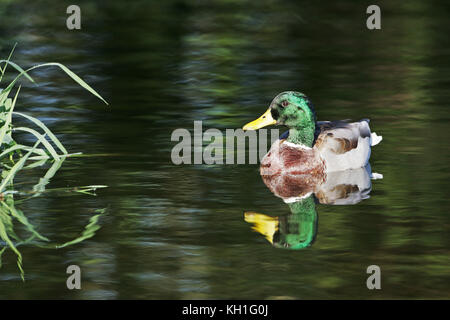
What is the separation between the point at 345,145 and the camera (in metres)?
11.6

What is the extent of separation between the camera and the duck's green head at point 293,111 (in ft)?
38.5

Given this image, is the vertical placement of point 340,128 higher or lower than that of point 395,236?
higher

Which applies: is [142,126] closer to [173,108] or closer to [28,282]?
[173,108]

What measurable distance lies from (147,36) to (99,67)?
2.71m

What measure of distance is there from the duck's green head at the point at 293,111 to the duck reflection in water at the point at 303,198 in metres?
0.56

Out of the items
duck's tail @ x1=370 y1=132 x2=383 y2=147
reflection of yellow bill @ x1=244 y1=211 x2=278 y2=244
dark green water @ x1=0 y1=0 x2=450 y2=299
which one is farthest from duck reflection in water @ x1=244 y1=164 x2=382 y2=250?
duck's tail @ x1=370 y1=132 x2=383 y2=147

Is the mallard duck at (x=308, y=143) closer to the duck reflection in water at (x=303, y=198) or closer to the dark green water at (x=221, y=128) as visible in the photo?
the duck reflection in water at (x=303, y=198)

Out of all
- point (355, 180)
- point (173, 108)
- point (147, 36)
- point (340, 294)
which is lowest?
point (340, 294)

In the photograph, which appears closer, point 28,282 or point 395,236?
point 28,282

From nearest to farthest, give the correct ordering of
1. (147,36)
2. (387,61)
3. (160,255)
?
(160,255) → (387,61) → (147,36)

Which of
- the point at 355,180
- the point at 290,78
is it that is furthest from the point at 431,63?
the point at 355,180

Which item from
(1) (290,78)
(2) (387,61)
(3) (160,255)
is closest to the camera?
(3) (160,255)

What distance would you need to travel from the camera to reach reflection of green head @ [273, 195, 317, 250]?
9.02 metres

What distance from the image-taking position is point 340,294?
25.4 ft
